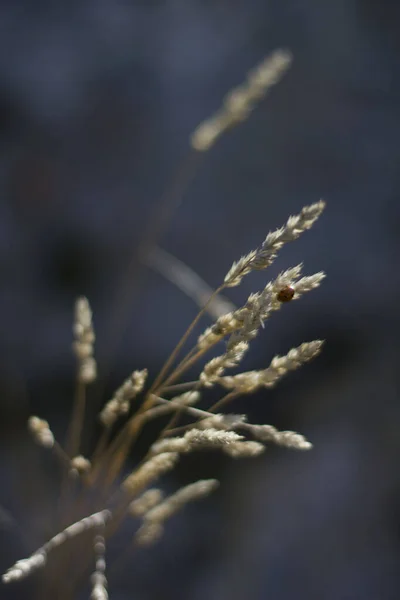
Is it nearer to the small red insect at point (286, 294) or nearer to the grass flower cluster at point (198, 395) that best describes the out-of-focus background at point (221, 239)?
the grass flower cluster at point (198, 395)

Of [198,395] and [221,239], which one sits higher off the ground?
[221,239]

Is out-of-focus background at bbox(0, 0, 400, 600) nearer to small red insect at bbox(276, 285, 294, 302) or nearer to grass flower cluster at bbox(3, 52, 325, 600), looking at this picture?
grass flower cluster at bbox(3, 52, 325, 600)

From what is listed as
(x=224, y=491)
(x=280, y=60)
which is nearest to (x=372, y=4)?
(x=280, y=60)

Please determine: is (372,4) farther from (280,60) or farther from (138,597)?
(138,597)

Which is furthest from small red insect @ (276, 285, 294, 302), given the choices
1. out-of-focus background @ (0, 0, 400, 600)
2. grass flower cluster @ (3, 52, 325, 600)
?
out-of-focus background @ (0, 0, 400, 600)

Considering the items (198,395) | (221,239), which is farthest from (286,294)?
(221,239)

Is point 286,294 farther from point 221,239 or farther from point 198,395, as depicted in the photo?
point 221,239

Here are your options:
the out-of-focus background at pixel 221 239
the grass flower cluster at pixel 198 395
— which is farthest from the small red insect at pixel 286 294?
the out-of-focus background at pixel 221 239
